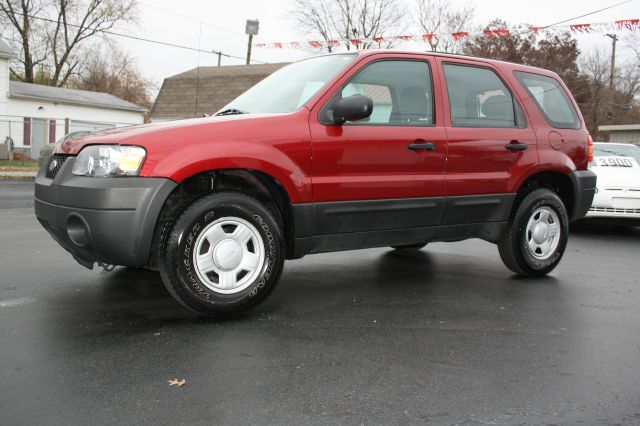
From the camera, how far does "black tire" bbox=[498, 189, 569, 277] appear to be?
5473 millimetres

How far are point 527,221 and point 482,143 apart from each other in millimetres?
912

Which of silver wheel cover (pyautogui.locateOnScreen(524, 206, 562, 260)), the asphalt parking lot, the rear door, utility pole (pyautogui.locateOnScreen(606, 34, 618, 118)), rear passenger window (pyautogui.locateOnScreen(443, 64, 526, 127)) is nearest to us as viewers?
the asphalt parking lot

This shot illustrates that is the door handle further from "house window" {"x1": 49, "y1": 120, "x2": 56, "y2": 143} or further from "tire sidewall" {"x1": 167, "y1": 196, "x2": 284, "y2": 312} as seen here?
"house window" {"x1": 49, "y1": 120, "x2": 56, "y2": 143}

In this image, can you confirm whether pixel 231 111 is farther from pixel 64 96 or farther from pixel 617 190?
pixel 64 96

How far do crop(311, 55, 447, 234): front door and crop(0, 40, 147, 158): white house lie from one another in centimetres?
2549

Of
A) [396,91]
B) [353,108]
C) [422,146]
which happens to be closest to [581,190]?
[422,146]

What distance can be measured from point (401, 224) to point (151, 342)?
6.81 feet

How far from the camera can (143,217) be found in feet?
12.2

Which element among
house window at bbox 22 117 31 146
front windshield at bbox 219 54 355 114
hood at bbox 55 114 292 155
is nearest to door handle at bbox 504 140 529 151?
front windshield at bbox 219 54 355 114

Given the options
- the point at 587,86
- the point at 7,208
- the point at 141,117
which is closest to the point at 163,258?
the point at 7,208

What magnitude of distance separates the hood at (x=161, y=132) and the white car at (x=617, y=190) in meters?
6.53

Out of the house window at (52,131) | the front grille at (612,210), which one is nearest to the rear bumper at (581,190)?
the front grille at (612,210)

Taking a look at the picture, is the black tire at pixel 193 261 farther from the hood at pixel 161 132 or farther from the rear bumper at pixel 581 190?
the rear bumper at pixel 581 190

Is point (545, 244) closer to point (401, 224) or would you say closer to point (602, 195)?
point (401, 224)
